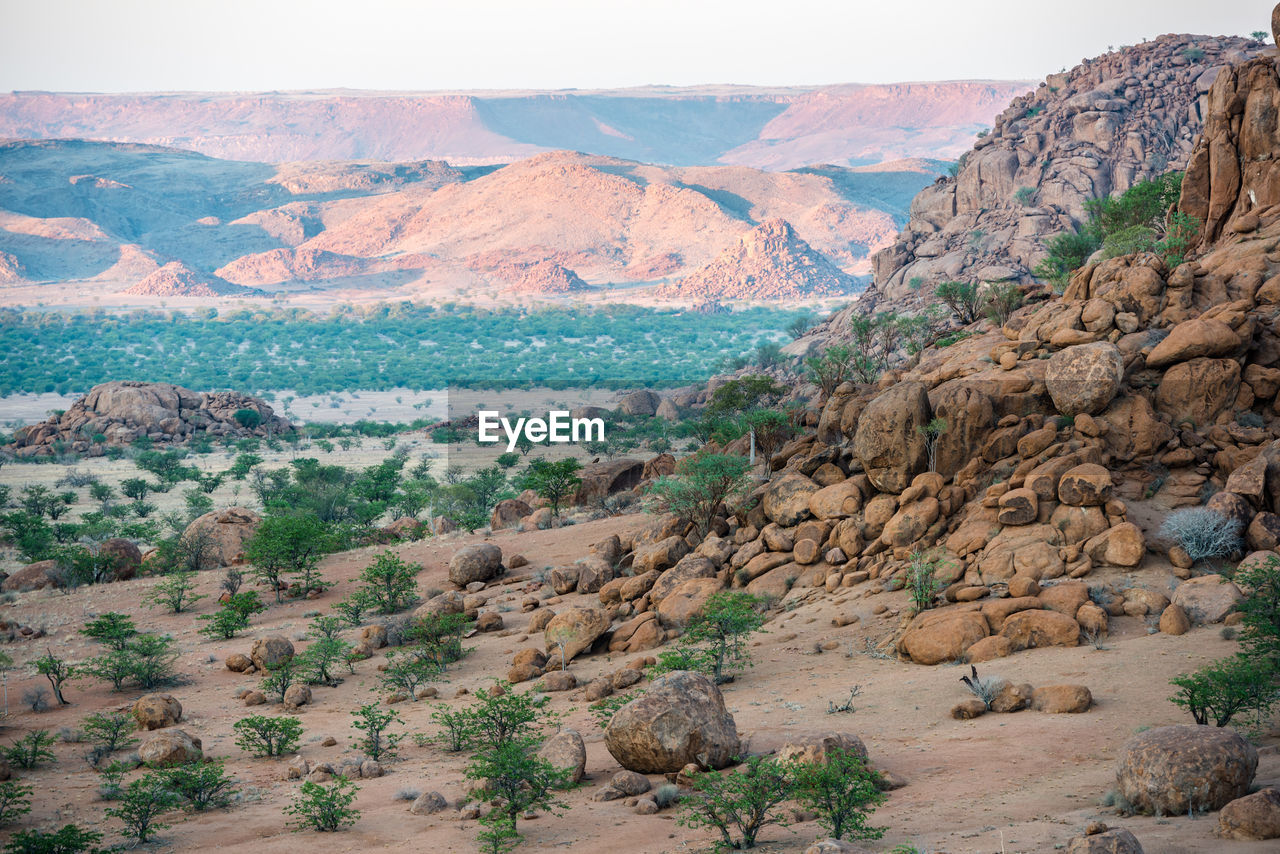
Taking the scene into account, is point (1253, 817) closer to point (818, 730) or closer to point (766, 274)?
point (818, 730)

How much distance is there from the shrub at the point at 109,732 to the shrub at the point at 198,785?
11.2 feet

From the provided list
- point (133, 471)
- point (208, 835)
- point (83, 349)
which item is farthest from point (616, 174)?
point (208, 835)

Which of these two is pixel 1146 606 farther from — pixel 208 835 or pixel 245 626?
pixel 245 626

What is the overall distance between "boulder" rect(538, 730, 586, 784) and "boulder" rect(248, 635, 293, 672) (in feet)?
29.4

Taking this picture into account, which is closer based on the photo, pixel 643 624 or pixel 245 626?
pixel 643 624

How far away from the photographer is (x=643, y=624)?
18688mm

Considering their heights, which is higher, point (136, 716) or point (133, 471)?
point (136, 716)

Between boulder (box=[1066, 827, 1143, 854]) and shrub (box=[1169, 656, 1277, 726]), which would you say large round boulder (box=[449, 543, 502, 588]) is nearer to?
shrub (box=[1169, 656, 1277, 726])

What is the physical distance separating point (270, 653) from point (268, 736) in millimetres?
5336

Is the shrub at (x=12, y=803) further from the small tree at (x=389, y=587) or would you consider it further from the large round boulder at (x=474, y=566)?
the large round boulder at (x=474, y=566)

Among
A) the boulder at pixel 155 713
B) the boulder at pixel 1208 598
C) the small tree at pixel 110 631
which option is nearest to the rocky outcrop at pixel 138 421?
the small tree at pixel 110 631

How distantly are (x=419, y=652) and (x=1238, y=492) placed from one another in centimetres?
1456

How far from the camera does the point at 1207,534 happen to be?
1544 cm

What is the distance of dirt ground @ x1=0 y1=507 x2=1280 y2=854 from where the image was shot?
974 centimetres
